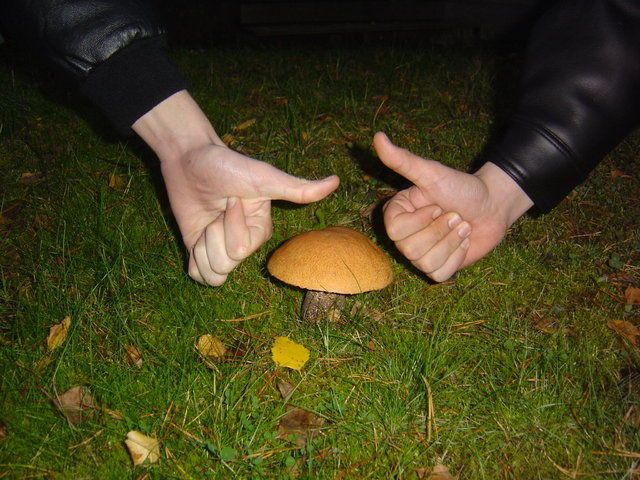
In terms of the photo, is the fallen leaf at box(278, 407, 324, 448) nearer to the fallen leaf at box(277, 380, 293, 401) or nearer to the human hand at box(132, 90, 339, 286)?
the fallen leaf at box(277, 380, 293, 401)

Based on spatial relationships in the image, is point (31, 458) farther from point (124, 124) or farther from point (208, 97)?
point (208, 97)

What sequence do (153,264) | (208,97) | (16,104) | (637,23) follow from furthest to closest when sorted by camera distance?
1. (208,97)
2. (16,104)
3. (153,264)
4. (637,23)

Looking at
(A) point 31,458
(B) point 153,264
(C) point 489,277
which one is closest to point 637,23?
(C) point 489,277

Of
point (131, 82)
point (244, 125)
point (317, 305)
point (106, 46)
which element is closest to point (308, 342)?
point (317, 305)

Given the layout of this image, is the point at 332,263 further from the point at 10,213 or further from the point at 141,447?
the point at 10,213

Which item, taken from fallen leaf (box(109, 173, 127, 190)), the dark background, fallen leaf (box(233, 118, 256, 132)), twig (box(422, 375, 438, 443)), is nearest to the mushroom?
twig (box(422, 375, 438, 443))

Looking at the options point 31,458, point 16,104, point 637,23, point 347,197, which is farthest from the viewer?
point 16,104
